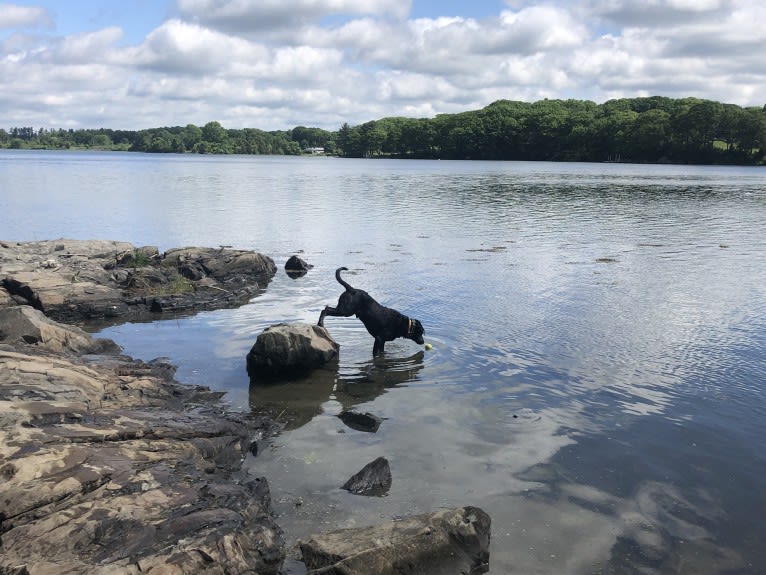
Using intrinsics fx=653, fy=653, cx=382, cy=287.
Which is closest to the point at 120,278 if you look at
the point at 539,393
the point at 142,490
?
the point at 539,393

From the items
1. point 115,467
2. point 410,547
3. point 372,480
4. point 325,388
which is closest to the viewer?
point 410,547

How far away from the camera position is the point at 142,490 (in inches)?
265

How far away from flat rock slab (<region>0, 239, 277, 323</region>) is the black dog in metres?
6.37

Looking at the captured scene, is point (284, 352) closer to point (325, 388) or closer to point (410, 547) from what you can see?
point (325, 388)

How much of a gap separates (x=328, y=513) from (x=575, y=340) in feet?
28.5

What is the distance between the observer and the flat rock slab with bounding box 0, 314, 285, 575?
5773mm

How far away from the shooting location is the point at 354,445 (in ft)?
31.0

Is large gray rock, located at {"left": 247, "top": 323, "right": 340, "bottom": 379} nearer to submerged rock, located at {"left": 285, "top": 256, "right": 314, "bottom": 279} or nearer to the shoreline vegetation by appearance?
submerged rock, located at {"left": 285, "top": 256, "right": 314, "bottom": 279}

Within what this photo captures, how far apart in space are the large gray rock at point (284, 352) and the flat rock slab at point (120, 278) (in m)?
6.51

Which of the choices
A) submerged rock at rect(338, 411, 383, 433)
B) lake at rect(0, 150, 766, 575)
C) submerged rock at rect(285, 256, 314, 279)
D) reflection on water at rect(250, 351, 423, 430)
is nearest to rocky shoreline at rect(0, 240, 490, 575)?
lake at rect(0, 150, 766, 575)

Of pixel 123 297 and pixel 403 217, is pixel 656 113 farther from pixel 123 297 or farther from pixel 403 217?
pixel 123 297

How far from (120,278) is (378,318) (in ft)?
35.1

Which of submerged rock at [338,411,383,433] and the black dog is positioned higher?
A: the black dog

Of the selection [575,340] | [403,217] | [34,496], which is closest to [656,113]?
[403,217]
